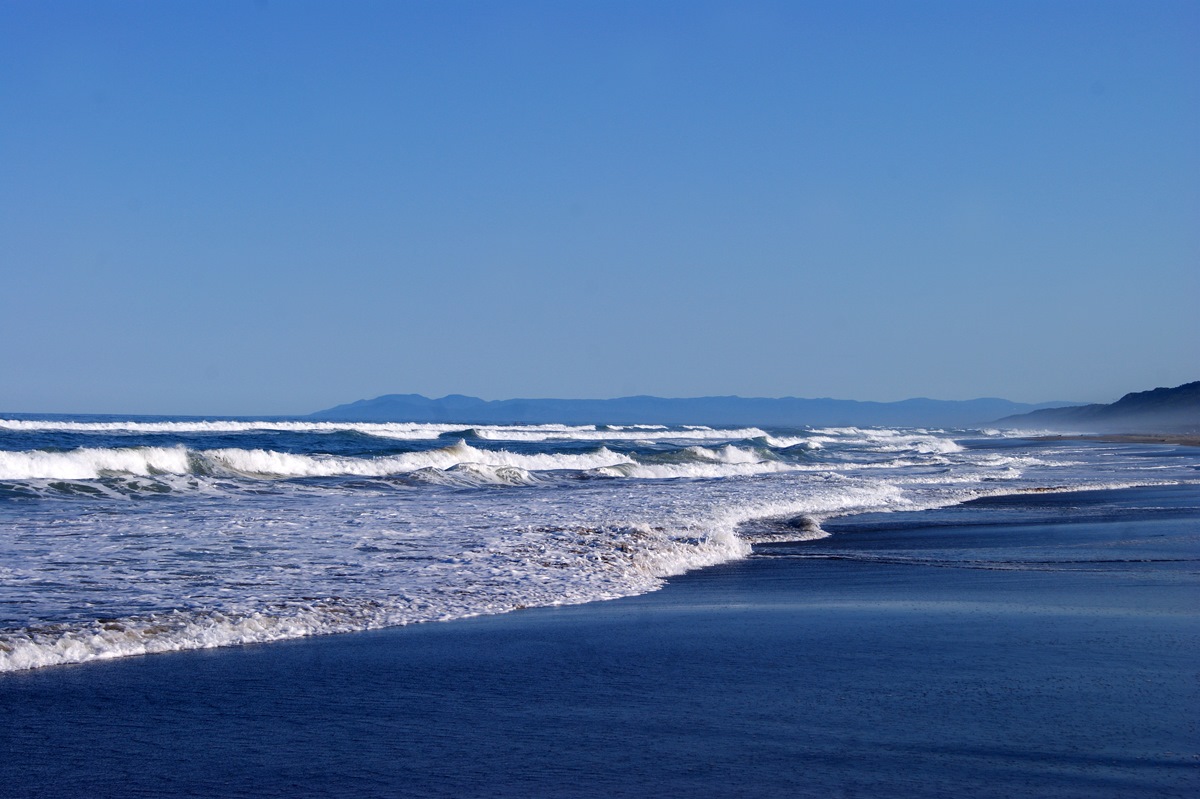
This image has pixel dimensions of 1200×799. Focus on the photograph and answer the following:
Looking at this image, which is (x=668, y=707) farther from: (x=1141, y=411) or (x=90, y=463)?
(x=1141, y=411)

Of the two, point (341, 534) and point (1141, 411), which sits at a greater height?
point (1141, 411)

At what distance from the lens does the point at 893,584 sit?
8922mm

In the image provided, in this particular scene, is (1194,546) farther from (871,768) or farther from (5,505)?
(5,505)

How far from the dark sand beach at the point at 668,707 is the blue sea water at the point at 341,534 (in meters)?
0.70

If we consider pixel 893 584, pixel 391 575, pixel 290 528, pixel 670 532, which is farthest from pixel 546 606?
pixel 290 528

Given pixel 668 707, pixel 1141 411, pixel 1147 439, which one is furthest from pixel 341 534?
pixel 1141 411

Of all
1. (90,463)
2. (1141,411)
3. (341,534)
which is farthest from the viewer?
(1141,411)

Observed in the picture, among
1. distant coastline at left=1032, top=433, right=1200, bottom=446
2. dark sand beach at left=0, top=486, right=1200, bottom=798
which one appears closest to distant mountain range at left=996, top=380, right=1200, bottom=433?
distant coastline at left=1032, top=433, right=1200, bottom=446

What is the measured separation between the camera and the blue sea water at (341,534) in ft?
22.9

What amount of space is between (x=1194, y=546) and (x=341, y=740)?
32.9 feet

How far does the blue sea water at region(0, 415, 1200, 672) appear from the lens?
6973 millimetres

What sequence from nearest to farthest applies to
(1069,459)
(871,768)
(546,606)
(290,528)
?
1. (871,768)
2. (546,606)
3. (290,528)
4. (1069,459)

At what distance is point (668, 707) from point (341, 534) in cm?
780

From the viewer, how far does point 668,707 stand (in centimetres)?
485
